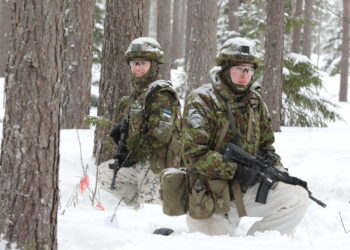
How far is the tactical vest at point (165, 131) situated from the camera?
16.6 ft

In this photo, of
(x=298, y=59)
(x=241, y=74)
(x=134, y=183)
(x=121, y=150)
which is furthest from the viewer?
(x=298, y=59)

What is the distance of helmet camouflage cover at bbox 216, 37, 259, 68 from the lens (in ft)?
13.7

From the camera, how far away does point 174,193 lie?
4297 millimetres

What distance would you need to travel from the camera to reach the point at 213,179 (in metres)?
4.10

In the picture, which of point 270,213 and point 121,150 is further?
point 121,150

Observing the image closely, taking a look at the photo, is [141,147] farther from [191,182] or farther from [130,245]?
[130,245]

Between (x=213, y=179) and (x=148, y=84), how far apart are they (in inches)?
65.3

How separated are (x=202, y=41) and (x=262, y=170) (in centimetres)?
643

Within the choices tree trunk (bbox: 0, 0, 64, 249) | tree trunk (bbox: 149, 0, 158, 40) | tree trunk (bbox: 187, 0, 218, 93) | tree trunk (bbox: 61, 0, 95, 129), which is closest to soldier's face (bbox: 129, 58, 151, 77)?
tree trunk (bbox: 0, 0, 64, 249)

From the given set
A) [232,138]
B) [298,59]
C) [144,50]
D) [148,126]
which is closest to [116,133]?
[148,126]

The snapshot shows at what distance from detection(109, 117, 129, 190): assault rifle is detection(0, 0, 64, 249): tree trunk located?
101 inches

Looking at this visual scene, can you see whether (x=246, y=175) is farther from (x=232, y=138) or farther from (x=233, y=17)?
(x=233, y=17)

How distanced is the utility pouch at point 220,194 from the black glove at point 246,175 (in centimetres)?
13

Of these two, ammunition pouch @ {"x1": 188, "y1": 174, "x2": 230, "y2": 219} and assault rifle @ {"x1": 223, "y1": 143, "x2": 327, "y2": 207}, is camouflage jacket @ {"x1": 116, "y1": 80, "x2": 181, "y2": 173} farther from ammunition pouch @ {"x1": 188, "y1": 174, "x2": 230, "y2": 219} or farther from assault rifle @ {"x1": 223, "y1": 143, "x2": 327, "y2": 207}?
assault rifle @ {"x1": 223, "y1": 143, "x2": 327, "y2": 207}
